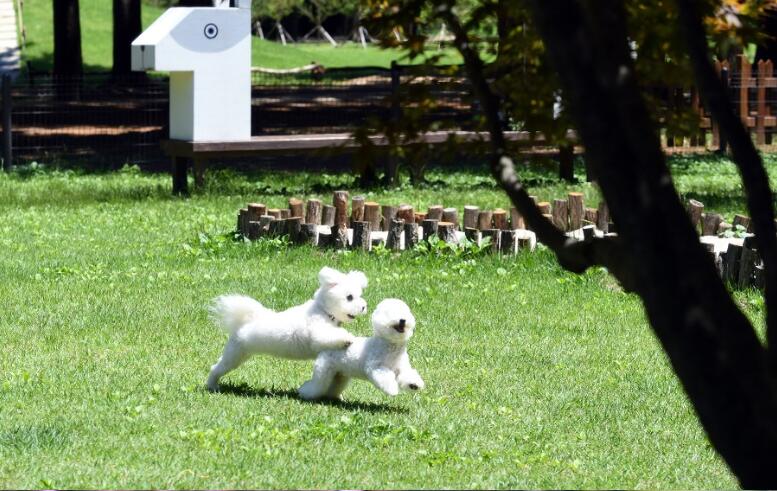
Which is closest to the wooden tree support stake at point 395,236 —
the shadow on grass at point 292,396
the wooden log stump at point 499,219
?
the wooden log stump at point 499,219

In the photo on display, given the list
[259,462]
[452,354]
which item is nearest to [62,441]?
[259,462]

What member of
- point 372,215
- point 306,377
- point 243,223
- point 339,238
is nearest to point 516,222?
point 372,215

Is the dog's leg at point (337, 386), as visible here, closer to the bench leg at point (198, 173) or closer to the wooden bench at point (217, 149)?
the wooden bench at point (217, 149)

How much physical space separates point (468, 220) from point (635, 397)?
4396 mm

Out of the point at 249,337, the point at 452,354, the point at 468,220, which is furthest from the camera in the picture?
the point at 468,220

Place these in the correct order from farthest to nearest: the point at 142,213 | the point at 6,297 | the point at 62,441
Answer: the point at 142,213 < the point at 6,297 < the point at 62,441

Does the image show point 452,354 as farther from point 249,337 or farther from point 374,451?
point 374,451

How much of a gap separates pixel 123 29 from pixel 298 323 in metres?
25.6

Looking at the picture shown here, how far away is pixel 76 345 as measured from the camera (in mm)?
8125

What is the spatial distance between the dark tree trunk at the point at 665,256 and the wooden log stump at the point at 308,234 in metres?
8.19

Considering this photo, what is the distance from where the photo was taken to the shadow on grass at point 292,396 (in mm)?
6766

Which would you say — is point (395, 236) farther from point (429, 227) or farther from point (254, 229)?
point (254, 229)

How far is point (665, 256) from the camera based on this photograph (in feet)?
10.8

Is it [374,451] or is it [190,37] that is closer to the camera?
[374,451]
